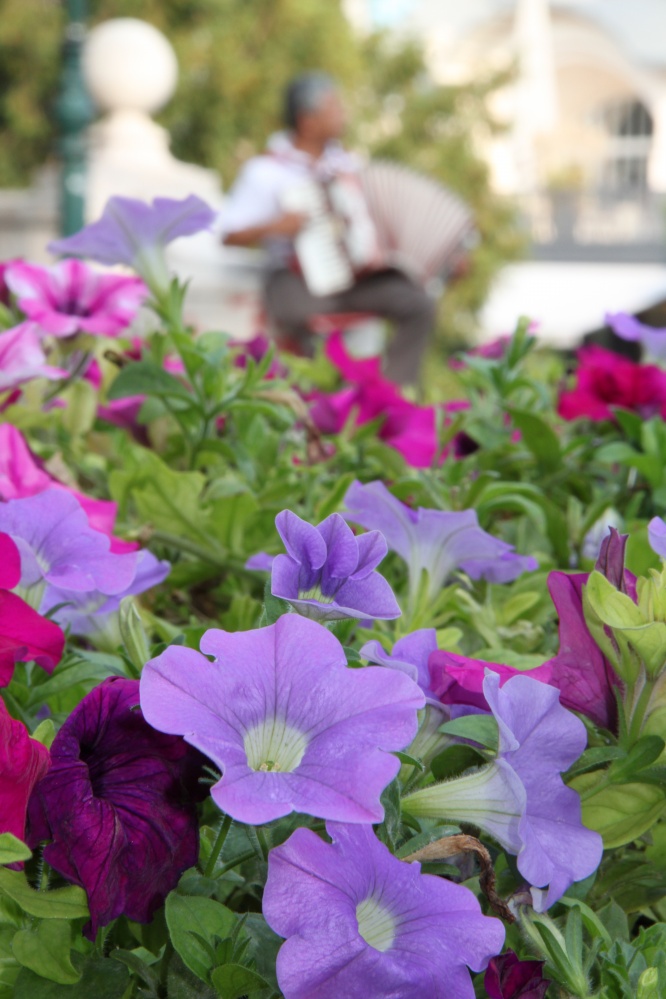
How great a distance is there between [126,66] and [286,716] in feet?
21.8

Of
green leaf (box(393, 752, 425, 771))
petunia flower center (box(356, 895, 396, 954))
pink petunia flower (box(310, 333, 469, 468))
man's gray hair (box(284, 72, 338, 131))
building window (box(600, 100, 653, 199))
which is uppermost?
green leaf (box(393, 752, 425, 771))

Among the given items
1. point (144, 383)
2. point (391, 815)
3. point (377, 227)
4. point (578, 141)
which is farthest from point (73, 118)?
point (578, 141)

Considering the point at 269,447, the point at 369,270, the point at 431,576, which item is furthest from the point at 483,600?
the point at 369,270

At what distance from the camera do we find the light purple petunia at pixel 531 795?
39 centimetres

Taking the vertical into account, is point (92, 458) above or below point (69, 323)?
below

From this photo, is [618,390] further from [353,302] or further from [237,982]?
[353,302]

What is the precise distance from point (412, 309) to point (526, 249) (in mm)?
Answer: 6654

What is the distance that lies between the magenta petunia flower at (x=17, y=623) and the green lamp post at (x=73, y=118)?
513 cm

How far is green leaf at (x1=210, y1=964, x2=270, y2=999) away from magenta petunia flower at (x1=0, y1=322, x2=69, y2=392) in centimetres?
43

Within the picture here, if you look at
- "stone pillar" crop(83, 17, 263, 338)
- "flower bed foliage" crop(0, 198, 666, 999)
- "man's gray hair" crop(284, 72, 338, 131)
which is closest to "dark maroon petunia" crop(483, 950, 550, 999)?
"flower bed foliage" crop(0, 198, 666, 999)

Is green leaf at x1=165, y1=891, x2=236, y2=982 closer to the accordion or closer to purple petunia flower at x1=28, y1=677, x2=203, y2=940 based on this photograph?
purple petunia flower at x1=28, y1=677, x2=203, y2=940

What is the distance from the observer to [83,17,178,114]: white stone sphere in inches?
257

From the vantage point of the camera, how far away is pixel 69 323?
34.3 inches

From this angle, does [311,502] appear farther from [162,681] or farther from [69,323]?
[162,681]
